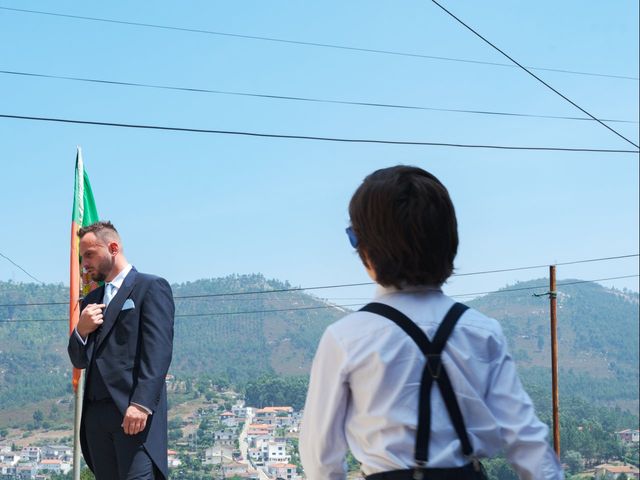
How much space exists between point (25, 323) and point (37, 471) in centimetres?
3297

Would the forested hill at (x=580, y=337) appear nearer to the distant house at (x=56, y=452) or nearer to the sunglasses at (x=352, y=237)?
the distant house at (x=56, y=452)

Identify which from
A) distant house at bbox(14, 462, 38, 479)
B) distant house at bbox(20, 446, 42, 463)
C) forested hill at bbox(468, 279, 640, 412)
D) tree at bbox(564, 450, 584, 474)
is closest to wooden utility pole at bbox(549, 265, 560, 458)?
distant house at bbox(14, 462, 38, 479)

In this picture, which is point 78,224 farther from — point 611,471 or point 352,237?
point 611,471

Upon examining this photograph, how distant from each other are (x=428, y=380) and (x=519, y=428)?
0.67 ft

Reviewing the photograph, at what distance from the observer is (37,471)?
2297 cm

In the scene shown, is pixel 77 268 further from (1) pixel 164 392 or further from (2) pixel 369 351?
(2) pixel 369 351

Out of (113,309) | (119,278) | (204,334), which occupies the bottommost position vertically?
(204,334)

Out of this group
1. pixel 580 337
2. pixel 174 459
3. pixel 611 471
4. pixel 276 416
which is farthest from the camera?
pixel 580 337

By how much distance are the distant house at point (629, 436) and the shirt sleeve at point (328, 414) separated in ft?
201

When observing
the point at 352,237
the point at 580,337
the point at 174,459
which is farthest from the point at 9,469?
the point at 580,337

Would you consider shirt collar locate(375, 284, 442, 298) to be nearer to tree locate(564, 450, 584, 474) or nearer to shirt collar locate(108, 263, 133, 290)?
shirt collar locate(108, 263, 133, 290)

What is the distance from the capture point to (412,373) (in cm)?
162

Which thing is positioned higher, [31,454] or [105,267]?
[105,267]

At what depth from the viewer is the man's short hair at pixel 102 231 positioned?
3.85 metres
